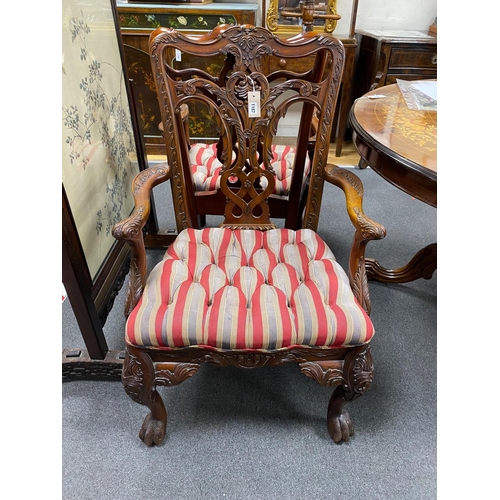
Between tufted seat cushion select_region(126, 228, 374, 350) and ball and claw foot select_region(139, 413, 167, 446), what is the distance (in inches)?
14.1

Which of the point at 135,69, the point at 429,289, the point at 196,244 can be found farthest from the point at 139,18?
the point at 429,289

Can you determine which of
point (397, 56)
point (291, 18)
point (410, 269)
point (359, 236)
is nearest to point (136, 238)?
point (359, 236)

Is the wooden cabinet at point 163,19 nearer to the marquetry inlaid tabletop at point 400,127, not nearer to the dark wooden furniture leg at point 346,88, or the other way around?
the dark wooden furniture leg at point 346,88

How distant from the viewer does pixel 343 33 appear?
2.67m

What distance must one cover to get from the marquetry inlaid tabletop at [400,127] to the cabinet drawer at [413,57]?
4.01 ft

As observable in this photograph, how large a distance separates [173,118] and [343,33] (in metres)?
2.24

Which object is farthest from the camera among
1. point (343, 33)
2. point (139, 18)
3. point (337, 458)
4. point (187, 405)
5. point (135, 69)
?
point (343, 33)

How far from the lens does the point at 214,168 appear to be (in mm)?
1542

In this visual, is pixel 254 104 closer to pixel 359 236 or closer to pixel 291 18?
pixel 359 236

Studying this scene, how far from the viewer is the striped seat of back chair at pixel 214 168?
1.45 m

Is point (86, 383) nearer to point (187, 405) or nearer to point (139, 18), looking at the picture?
point (187, 405)

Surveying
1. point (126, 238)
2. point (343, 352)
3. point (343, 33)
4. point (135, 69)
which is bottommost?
point (343, 352)

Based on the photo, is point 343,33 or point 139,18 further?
point 343,33

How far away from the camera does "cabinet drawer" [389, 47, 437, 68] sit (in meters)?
2.35
